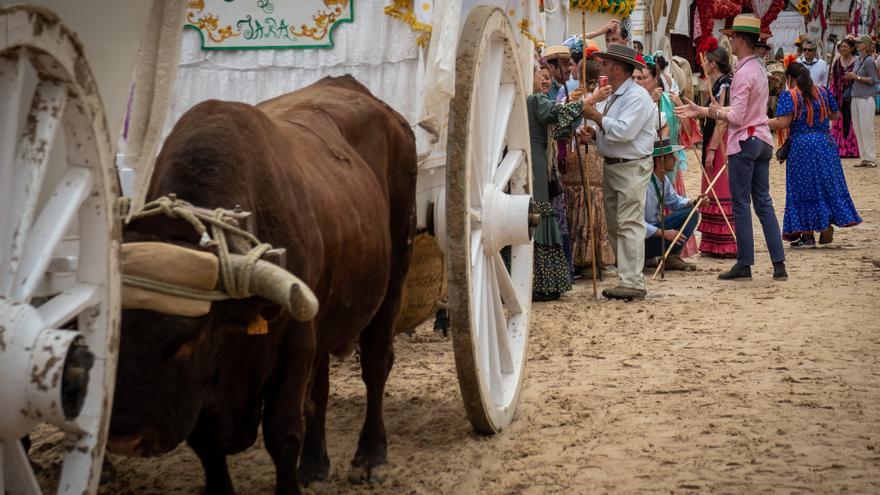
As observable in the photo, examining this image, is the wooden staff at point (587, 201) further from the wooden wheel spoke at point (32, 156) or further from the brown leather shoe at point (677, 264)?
the wooden wheel spoke at point (32, 156)

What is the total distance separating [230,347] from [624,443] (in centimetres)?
208

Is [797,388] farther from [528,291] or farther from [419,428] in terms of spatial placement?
[419,428]

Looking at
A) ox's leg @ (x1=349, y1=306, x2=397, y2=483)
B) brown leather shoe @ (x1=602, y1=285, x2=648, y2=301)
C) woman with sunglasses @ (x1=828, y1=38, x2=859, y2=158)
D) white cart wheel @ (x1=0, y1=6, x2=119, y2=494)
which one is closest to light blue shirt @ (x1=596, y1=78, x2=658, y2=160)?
brown leather shoe @ (x1=602, y1=285, x2=648, y2=301)

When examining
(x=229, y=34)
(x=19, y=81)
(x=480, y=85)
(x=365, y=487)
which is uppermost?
(x=229, y=34)

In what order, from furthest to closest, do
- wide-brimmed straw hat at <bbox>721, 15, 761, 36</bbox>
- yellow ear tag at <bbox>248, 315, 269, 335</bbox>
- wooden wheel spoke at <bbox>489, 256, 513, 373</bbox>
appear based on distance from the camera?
wide-brimmed straw hat at <bbox>721, 15, 761, 36</bbox>
wooden wheel spoke at <bbox>489, 256, 513, 373</bbox>
yellow ear tag at <bbox>248, 315, 269, 335</bbox>

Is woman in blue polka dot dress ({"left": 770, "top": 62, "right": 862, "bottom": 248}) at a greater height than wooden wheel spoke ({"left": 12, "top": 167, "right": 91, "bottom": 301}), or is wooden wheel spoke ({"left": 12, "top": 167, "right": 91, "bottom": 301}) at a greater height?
woman in blue polka dot dress ({"left": 770, "top": 62, "right": 862, "bottom": 248})

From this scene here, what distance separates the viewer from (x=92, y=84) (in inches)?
90.6

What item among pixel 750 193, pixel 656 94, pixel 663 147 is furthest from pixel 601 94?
pixel 656 94

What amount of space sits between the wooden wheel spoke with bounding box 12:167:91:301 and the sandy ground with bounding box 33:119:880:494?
2.38 metres

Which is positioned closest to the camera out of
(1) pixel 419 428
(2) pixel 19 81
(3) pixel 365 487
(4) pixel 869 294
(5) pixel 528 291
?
(2) pixel 19 81

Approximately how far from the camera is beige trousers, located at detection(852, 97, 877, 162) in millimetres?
18000

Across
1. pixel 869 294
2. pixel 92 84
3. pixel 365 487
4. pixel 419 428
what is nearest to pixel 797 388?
pixel 419 428

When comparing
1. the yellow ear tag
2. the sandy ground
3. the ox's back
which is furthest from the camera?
the sandy ground

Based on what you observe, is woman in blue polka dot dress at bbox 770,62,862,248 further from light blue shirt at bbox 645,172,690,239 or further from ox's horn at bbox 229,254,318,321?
ox's horn at bbox 229,254,318,321
